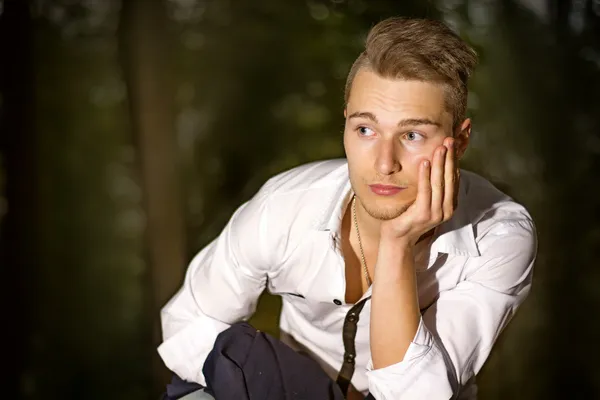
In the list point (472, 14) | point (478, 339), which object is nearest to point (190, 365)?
point (478, 339)

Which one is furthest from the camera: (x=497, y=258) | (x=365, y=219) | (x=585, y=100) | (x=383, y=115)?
(x=585, y=100)

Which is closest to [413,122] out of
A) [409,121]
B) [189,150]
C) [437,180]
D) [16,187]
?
[409,121]

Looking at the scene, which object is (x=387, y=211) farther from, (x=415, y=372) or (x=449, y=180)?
(x=415, y=372)

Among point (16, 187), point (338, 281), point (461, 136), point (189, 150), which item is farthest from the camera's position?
point (189, 150)

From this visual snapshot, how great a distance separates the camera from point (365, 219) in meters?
1.52

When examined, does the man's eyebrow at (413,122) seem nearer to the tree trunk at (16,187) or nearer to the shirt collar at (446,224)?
the shirt collar at (446,224)

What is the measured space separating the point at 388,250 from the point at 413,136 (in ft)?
0.69

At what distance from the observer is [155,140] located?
2396mm

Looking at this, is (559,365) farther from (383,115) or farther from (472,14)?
(383,115)

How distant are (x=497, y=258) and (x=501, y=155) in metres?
0.98

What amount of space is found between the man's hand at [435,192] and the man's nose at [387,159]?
0.18ft

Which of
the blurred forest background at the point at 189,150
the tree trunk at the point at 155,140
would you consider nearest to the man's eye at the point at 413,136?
the blurred forest background at the point at 189,150

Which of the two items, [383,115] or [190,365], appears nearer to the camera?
[383,115]

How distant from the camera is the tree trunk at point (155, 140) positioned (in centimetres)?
236
